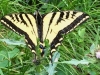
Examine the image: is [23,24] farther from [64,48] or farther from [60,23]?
[64,48]

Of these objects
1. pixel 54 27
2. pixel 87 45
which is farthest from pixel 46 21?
pixel 87 45

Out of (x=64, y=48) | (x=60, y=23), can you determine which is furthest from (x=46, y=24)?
(x=64, y=48)
